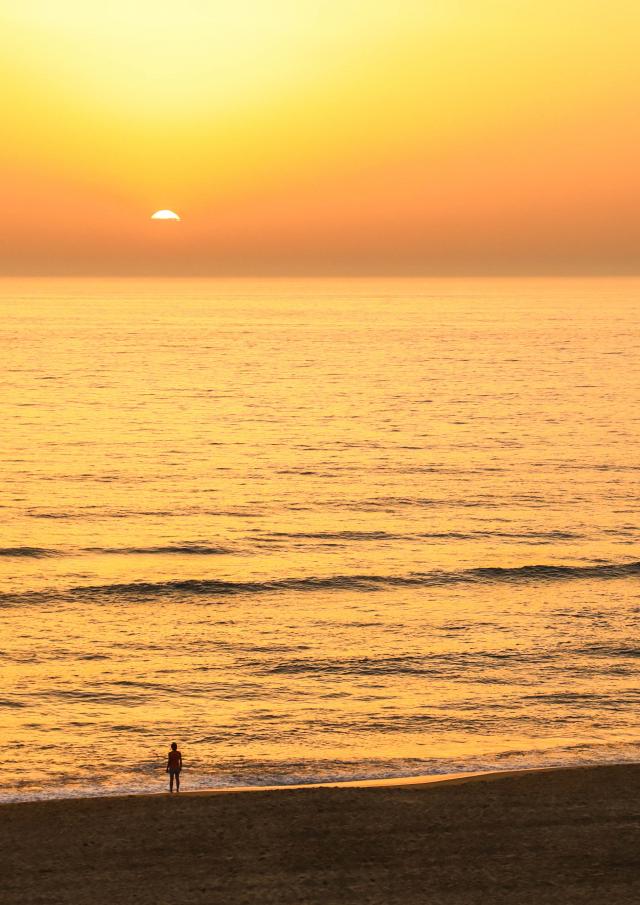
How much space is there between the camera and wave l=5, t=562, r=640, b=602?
48.2m

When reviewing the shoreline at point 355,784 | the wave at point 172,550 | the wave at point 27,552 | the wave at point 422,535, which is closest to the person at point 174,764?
the shoreline at point 355,784

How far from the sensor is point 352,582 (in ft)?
164

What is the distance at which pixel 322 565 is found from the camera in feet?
173

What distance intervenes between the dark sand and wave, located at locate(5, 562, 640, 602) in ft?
71.9

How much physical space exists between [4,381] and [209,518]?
9290 cm

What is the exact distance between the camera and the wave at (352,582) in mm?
48156

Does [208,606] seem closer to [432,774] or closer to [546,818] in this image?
[432,774]

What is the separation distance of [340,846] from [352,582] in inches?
1052

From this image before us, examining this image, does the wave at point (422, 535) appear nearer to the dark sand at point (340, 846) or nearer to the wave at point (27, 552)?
the wave at point (27, 552)

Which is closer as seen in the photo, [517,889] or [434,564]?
[517,889]

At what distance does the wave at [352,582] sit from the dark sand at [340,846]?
21928 mm

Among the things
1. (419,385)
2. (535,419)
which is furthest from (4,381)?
(535,419)

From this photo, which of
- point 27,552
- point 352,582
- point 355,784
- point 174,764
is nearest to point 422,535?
point 352,582

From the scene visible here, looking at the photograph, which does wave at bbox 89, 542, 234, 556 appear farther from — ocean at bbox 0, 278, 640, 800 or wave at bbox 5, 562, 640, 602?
wave at bbox 5, 562, 640, 602
